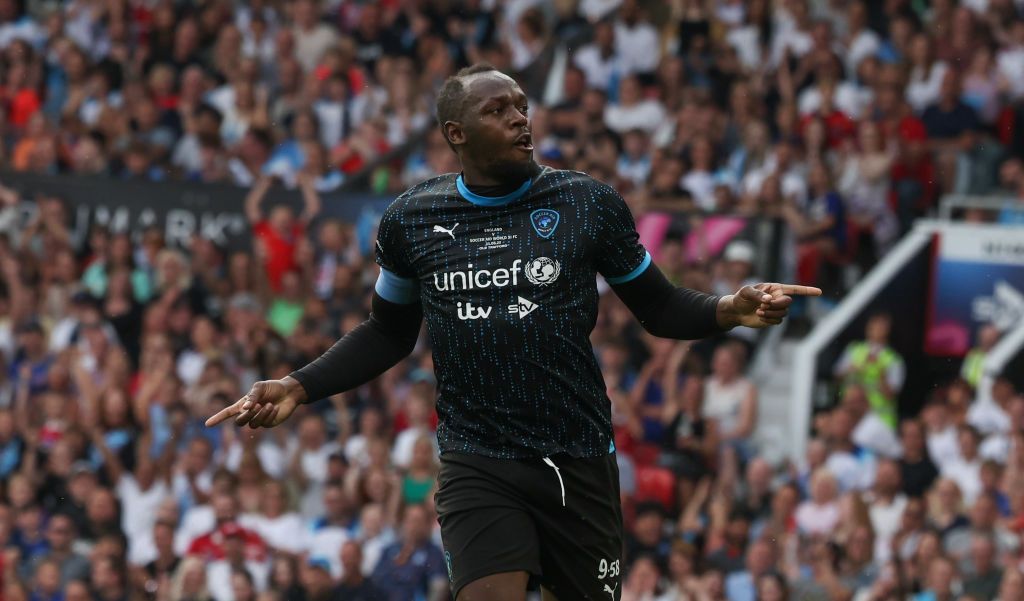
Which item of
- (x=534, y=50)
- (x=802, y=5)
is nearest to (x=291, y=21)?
(x=534, y=50)

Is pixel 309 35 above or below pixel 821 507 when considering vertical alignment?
above

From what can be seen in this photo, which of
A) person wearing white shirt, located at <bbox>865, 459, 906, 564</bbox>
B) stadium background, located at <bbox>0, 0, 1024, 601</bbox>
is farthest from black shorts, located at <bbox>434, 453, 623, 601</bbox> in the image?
person wearing white shirt, located at <bbox>865, 459, 906, 564</bbox>

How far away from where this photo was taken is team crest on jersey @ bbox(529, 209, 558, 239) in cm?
567

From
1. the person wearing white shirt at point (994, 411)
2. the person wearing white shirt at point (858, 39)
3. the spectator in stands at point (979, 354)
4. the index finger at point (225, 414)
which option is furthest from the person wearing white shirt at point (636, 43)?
the index finger at point (225, 414)

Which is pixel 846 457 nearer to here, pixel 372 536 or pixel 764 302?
pixel 372 536

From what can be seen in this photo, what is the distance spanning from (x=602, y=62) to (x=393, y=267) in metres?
9.96

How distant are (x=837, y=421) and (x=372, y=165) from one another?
5.16 m

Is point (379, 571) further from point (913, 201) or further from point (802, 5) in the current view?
point (802, 5)

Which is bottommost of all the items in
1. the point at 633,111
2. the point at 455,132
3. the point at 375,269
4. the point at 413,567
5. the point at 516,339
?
the point at 413,567

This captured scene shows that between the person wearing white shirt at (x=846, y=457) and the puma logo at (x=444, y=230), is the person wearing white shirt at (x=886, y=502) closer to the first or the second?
the person wearing white shirt at (x=846, y=457)

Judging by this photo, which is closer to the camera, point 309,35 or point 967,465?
point 967,465

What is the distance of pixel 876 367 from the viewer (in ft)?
41.5

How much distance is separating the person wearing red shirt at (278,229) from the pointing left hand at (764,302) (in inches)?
355

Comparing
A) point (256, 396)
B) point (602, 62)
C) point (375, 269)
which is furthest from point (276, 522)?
point (256, 396)
